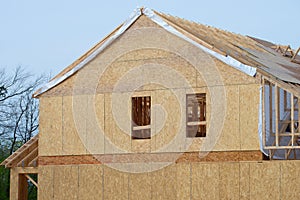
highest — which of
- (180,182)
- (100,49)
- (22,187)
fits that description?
(100,49)

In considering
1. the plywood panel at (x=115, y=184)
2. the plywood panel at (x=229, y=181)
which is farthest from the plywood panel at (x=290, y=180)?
the plywood panel at (x=115, y=184)

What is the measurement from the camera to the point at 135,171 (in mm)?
19516

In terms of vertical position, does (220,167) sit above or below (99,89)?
below

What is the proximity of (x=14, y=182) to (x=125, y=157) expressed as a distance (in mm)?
4626

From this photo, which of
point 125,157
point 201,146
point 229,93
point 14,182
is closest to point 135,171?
point 125,157

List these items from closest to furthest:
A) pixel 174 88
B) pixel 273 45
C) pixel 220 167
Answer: pixel 220 167
pixel 174 88
pixel 273 45

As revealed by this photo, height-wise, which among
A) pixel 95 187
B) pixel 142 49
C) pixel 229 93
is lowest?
pixel 95 187

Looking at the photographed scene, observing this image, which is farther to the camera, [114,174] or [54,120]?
[54,120]

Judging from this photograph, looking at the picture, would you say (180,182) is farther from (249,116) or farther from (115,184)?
(249,116)

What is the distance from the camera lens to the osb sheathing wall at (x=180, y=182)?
17.2m

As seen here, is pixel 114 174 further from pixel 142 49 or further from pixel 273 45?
pixel 273 45

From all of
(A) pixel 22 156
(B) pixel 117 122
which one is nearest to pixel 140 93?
(B) pixel 117 122

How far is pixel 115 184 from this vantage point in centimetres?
1977

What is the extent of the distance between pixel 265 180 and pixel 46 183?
7.23 m
